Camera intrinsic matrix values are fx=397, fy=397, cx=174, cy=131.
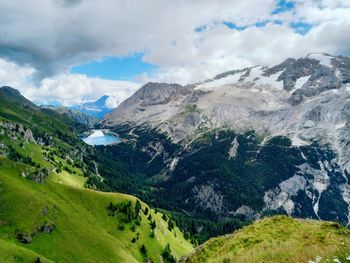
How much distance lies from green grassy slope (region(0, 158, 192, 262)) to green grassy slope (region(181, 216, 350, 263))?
112698 millimetres

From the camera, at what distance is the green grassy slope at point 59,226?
A: 148 meters

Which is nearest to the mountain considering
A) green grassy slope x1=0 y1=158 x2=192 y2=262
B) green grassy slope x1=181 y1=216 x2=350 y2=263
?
green grassy slope x1=0 y1=158 x2=192 y2=262

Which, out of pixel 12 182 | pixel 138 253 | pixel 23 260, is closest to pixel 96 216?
pixel 138 253

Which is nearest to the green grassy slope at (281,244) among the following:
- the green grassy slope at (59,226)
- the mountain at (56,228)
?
the mountain at (56,228)

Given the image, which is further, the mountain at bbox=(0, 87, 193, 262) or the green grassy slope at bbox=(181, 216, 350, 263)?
the mountain at bbox=(0, 87, 193, 262)

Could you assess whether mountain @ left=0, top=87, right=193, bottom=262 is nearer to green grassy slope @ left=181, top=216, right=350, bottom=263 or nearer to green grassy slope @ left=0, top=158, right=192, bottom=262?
green grassy slope @ left=0, top=158, right=192, bottom=262

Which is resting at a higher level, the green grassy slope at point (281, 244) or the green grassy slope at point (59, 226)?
the green grassy slope at point (281, 244)

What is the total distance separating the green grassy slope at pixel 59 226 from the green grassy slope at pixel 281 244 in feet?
370

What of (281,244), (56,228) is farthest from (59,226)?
(281,244)

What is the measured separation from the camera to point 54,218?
548 feet

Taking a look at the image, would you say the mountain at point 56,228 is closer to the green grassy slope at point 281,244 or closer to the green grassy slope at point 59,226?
the green grassy slope at point 59,226

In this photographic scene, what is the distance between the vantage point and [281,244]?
23.4 metres

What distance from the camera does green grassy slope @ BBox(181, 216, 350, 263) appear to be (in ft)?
69.4

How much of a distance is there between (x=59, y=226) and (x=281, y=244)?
155006 mm
